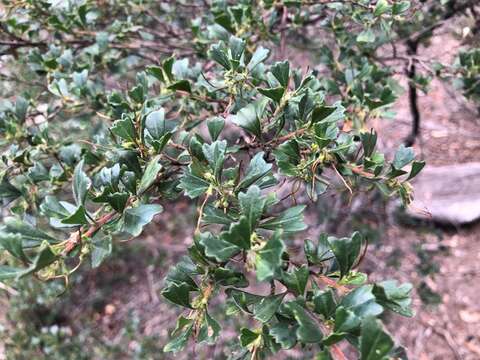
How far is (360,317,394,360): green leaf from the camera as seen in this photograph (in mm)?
487

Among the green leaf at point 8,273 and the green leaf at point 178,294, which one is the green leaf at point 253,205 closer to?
the green leaf at point 178,294

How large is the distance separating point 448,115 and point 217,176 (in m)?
3.39

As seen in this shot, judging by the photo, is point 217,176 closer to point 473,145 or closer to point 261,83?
point 261,83

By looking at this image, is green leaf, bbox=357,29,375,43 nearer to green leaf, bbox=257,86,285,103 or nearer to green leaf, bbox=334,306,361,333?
green leaf, bbox=257,86,285,103

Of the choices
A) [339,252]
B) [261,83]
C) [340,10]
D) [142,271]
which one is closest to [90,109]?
[261,83]

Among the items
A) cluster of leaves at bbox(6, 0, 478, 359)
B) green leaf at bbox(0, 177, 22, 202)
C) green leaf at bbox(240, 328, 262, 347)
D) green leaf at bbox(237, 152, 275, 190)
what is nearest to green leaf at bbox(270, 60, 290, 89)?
cluster of leaves at bbox(6, 0, 478, 359)

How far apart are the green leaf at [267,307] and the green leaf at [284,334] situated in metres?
0.02

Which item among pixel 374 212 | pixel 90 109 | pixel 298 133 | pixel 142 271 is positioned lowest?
pixel 142 271

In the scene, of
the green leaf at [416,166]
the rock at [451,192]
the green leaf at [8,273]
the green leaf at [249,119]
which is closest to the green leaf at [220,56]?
the green leaf at [249,119]

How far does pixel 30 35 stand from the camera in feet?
4.43

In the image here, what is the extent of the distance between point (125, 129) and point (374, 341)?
43 cm

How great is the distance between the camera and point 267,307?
64 cm

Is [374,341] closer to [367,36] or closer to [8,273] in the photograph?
[8,273]

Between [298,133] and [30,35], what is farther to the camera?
[30,35]
